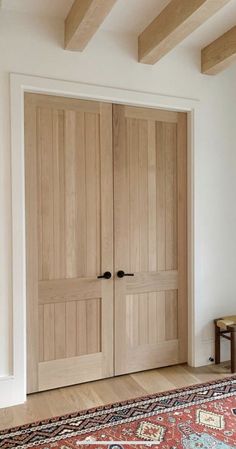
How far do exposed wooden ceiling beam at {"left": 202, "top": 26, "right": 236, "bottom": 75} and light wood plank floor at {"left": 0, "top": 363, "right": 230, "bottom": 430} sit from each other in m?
2.60

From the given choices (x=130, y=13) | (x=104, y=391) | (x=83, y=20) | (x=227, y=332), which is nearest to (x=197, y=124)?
(x=130, y=13)

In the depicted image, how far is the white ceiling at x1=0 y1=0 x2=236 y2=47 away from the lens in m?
2.42

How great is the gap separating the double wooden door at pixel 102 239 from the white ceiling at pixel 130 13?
58 cm

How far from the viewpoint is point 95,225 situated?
287cm

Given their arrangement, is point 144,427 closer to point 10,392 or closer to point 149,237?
point 10,392

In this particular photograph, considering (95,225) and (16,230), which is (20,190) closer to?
(16,230)

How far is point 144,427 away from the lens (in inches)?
87.3

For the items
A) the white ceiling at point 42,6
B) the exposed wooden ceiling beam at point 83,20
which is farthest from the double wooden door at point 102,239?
the white ceiling at point 42,6

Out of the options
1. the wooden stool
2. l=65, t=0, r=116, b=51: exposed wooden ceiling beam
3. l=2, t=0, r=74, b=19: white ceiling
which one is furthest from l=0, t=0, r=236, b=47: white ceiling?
the wooden stool

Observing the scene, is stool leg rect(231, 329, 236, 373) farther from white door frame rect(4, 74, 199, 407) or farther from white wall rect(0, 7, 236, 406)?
white door frame rect(4, 74, 199, 407)

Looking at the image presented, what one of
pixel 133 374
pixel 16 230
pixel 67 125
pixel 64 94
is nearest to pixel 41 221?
pixel 16 230

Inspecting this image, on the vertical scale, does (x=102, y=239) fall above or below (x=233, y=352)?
above

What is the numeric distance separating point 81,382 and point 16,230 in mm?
1330

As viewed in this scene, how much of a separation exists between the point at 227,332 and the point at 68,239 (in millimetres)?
1660
